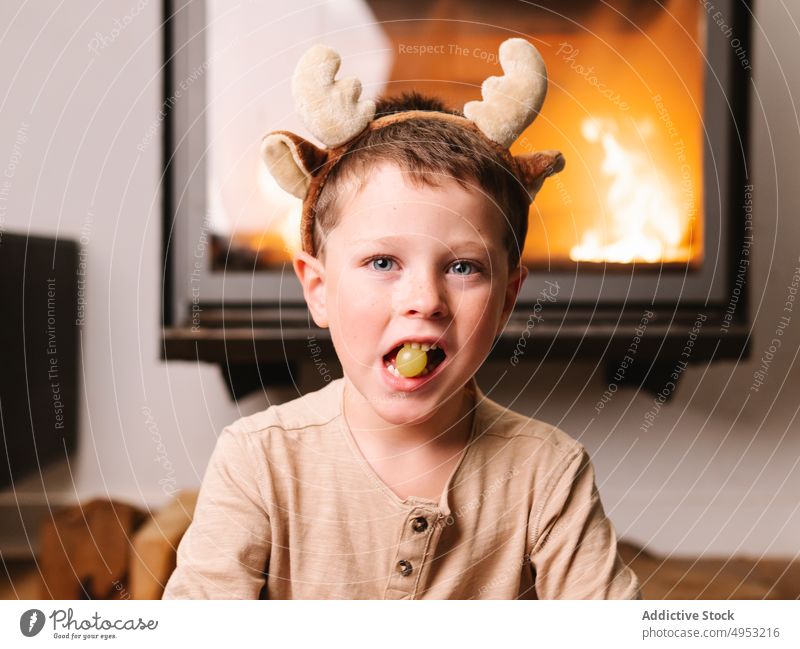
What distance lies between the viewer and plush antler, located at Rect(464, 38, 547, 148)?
18.9 inches

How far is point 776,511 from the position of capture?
955 mm

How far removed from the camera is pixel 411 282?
48cm

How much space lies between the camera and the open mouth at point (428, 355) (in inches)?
19.0

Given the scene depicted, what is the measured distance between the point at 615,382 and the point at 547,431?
0.49 metres

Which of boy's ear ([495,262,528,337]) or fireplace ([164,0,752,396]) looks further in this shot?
fireplace ([164,0,752,396])

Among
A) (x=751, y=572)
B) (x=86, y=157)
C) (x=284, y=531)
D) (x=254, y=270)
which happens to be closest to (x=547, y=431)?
(x=284, y=531)

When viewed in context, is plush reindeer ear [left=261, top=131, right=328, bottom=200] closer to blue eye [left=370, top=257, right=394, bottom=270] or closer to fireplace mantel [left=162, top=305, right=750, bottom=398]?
blue eye [left=370, top=257, right=394, bottom=270]

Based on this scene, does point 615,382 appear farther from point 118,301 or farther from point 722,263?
point 118,301

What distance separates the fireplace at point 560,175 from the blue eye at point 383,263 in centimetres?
34

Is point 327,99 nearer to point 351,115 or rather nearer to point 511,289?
point 351,115

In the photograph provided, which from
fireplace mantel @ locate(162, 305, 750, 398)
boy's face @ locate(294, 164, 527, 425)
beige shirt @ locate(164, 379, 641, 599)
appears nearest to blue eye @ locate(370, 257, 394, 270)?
boy's face @ locate(294, 164, 527, 425)

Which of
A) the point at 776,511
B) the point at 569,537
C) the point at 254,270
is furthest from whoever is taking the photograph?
the point at 776,511
